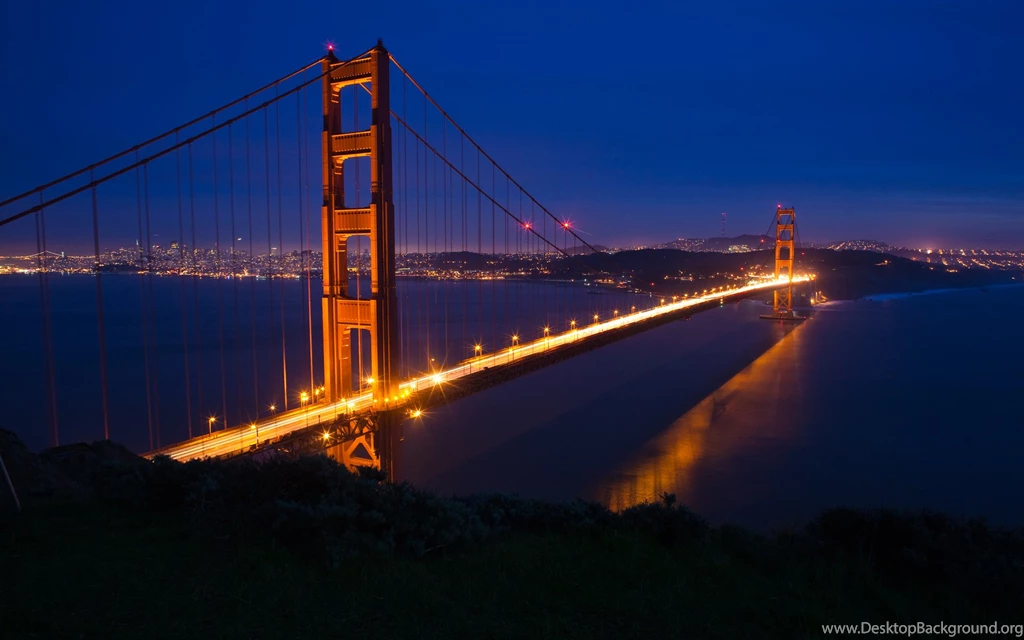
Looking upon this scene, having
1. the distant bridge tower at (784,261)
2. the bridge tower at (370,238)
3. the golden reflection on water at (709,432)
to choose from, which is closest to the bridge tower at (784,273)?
the distant bridge tower at (784,261)

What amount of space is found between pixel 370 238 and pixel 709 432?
1034 centimetres

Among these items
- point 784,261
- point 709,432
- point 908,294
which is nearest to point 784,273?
point 784,261

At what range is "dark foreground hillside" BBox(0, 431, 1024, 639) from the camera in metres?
2.47

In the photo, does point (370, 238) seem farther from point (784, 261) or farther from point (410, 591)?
point (784, 261)

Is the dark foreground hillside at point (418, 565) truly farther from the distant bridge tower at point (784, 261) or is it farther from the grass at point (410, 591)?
the distant bridge tower at point (784, 261)

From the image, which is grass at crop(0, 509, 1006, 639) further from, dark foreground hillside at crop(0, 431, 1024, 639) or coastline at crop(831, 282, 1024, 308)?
coastline at crop(831, 282, 1024, 308)

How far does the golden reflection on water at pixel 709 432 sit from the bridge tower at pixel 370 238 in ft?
13.6

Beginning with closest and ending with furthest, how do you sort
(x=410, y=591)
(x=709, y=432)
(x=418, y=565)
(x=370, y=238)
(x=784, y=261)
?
1. (x=410, y=591)
2. (x=418, y=565)
3. (x=370, y=238)
4. (x=709, y=432)
5. (x=784, y=261)

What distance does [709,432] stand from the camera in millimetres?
15820

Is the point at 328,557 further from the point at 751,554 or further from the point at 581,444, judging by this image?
the point at 581,444

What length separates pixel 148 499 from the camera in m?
3.54

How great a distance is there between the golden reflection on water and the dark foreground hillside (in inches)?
167

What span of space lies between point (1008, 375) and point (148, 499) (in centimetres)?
3039

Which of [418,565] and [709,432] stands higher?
[418,565]
